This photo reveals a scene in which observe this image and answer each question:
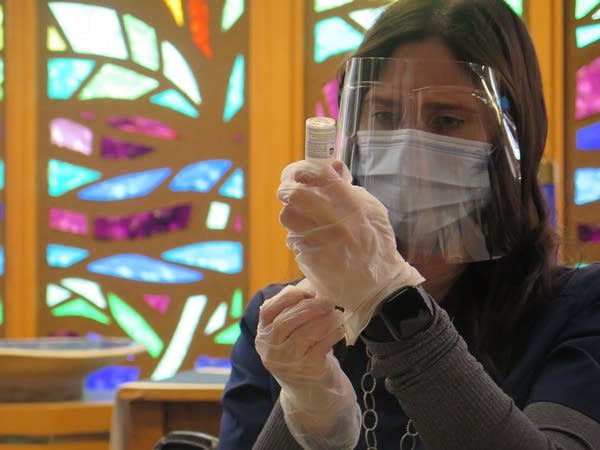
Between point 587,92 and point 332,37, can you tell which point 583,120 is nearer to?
point 587,92

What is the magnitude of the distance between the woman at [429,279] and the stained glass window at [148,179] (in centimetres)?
231

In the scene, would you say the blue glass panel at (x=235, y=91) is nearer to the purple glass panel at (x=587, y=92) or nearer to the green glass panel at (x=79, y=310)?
the green glass panel at (x=79, y=310)

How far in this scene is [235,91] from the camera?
3.43m

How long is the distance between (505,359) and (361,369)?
180mm

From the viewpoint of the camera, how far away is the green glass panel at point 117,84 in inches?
136

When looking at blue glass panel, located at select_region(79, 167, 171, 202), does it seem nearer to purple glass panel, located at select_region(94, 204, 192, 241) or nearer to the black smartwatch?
purple glass panel, located at select_region(94, 204, 192, 241)

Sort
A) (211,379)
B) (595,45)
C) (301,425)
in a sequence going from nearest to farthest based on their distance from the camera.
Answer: (301,425), (211,379), (595,45)

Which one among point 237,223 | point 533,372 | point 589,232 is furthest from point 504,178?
point 237,223

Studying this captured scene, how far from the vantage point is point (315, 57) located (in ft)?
11.2

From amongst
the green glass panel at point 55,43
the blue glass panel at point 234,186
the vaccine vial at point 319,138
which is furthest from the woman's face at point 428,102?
the green glass panel at point 55,43

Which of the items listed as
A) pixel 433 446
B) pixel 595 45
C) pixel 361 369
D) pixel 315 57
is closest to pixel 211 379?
pixel 361 369

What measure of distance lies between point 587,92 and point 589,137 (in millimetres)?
172

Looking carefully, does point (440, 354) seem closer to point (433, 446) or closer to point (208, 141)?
point (433, 446)

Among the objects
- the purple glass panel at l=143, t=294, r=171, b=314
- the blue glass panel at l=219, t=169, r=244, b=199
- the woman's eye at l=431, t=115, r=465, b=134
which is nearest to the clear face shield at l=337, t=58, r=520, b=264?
the woman's eye at l=431, t=115, r=465, b=134
